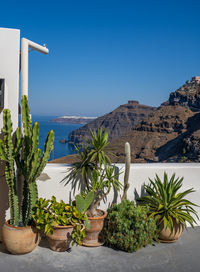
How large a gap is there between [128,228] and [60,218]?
0.87 meters

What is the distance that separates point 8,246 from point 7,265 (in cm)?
25

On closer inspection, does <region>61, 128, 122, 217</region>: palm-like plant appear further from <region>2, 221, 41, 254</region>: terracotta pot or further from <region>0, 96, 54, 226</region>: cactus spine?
<region>2, 221, 41, 254</region>: terracotta pot

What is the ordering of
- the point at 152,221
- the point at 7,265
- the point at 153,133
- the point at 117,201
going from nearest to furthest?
the point at 7,265 < the point at 152,221 < the point at 117,201 < the point at 153,133

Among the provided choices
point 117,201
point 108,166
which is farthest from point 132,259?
point 108,166

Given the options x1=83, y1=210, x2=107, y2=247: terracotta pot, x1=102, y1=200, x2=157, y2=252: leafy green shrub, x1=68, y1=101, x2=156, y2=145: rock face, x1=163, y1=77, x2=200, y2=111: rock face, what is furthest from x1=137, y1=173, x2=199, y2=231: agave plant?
x1=68, y1=101, x2=156, y2=145: rock face

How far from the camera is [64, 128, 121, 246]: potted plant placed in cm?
401

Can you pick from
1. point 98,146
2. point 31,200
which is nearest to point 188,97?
point 98,146

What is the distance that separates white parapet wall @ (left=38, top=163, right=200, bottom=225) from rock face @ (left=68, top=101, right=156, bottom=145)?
107253 millimetres

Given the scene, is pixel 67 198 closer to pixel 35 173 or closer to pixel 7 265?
pixel 35 173

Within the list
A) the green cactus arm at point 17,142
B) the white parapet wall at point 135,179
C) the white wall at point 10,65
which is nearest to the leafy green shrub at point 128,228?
the white parapet wall at point 135,179

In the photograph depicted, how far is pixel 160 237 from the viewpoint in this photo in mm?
4223

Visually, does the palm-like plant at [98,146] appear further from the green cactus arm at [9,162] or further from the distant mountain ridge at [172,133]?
the distant mountain ridge at [172,133]

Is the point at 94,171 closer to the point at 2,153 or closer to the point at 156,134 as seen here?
the point at 2,153

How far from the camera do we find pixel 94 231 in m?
3.98
